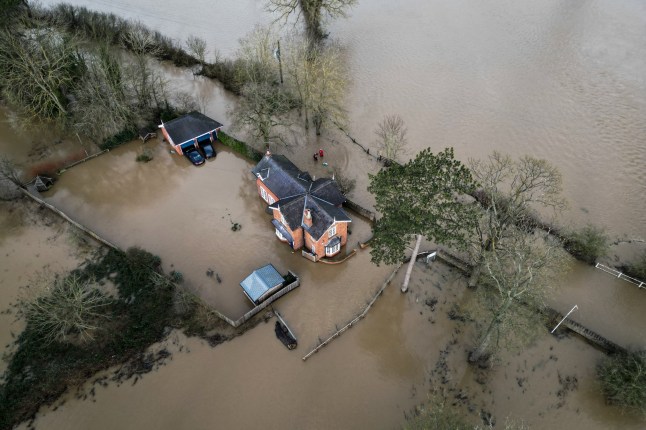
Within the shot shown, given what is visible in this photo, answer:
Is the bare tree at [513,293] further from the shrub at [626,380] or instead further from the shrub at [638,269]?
the shrub at [638,269]

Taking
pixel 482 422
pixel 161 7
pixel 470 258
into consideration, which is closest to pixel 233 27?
pixel 161 7

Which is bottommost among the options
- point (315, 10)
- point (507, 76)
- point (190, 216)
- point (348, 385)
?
point (348, 385)

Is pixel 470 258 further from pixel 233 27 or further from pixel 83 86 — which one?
pixel 233 27

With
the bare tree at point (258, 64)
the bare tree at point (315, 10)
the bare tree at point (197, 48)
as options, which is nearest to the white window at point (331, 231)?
the bare tree at point (258, 64)

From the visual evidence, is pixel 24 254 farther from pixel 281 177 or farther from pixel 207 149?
pixel 281 177

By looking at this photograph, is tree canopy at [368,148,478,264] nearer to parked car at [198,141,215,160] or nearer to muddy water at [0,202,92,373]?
parked car at [198,141,215,160]

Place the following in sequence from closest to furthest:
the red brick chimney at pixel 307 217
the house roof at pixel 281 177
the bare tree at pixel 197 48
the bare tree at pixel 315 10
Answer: the red brick chimney at pixel 307 217 < the house roof at pixel 281 177 < the bare tree at pixel 197 48 < the bare tree at pixel 315 10

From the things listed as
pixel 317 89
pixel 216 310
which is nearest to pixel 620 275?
pixel 317 89
